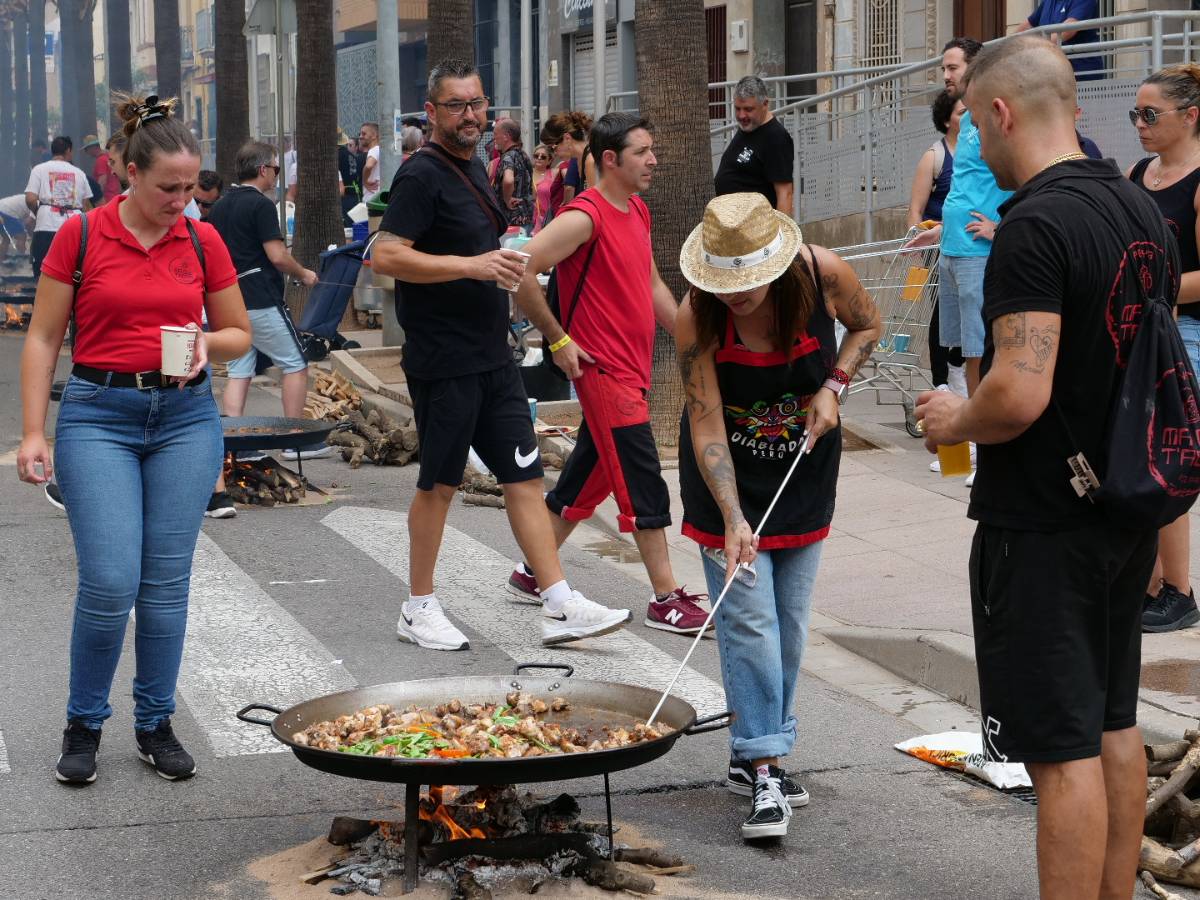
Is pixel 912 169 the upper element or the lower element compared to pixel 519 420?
upper

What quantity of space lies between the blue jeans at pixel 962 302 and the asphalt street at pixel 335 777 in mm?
2334

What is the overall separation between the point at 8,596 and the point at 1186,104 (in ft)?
18.3

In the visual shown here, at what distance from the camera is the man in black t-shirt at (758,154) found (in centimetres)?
1208

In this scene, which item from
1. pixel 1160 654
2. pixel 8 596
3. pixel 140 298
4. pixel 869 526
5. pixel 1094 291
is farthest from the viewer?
pixel 869 526

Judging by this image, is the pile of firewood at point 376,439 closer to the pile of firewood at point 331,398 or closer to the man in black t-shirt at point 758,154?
the pile of firewood at point 331,398

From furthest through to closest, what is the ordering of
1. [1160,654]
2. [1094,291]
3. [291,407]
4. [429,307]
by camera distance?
[291,407] → [429,307] → [1160,654] → [1094,291]

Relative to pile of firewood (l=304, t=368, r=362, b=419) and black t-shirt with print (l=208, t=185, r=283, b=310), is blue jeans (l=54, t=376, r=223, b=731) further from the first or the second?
pile of firewood (l=304, t=368, r=362, b=419)

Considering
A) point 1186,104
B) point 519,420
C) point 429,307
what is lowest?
point 519,420

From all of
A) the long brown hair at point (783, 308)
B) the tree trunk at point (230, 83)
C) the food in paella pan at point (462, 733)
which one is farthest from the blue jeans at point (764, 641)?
the tree trunk at point (230, 83)

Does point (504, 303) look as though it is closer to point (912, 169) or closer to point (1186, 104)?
point (1186, 104)

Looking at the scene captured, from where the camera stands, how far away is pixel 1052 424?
3736 millimetres

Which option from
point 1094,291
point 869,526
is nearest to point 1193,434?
point 1094,291

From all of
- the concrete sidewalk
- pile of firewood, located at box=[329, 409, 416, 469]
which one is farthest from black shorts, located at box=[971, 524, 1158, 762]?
pile of firewood, located at box=[329, 409, 416, 469]

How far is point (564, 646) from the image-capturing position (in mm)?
7168
